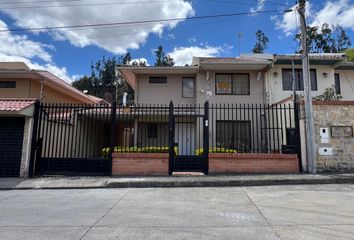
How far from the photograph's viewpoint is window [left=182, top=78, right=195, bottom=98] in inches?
661

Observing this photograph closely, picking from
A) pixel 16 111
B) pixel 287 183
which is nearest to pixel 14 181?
pixel 16 111

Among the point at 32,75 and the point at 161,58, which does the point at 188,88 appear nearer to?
the point at 32,75

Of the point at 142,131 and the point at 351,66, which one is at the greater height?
the point at 351,66

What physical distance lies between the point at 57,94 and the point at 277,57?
15000 millimetres

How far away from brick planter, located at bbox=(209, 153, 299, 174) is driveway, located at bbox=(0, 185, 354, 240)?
5.15 feet

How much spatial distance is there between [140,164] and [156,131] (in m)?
6.91

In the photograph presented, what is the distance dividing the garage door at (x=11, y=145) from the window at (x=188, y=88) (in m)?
9.25

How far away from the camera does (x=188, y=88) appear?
55.3 feet

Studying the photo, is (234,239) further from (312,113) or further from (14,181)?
(14,181)

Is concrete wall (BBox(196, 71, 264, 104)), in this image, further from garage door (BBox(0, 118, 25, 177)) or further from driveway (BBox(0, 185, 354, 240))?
garage door (BBox(0, 118, 25, 177))

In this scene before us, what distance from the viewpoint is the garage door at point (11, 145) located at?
10.1 meters

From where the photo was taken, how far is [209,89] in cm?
1617

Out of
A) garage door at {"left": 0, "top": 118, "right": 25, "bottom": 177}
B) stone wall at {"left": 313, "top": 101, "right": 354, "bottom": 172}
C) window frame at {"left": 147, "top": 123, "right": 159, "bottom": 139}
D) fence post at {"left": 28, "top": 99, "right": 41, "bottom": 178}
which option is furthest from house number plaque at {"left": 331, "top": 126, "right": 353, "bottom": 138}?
garage door at {"left": 0, "top": 118, "right": 25, "bottom": 177}

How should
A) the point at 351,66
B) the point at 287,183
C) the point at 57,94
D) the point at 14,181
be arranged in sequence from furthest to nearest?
1. the point at 57,94
2. the point at 351,66
3. the point at 14,181
4. the point at 287,183
